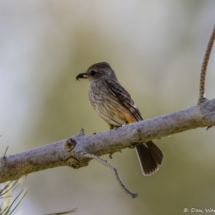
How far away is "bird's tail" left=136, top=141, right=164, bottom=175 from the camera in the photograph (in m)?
5.27

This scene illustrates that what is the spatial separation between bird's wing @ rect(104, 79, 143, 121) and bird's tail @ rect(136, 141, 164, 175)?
558 mm

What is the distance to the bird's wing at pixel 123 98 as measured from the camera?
18.4 feet

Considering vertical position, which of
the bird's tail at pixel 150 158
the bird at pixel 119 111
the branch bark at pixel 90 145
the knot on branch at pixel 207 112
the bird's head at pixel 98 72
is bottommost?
the knot on branch at pixel 207 112

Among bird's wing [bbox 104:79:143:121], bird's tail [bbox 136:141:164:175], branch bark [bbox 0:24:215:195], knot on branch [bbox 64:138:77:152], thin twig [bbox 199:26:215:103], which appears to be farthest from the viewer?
bird's wing [bbox 104:79:143:121]

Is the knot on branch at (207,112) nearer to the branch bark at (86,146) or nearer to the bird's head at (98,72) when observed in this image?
the branch bark at (86,146)

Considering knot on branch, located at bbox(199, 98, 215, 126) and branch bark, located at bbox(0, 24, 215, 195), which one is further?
branch bark, located at bbox(0, 24, 215, 195)

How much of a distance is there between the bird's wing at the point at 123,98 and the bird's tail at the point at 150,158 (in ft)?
1.83

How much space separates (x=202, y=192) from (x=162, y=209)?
2.85 feet

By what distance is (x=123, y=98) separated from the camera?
576 centimetres

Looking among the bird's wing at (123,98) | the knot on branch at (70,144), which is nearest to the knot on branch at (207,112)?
the knot on branch at (70,144)

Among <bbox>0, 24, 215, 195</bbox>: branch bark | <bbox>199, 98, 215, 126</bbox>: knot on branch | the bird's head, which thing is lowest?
<bbox>199, 98, 215, 126</bbox>: knot on branch

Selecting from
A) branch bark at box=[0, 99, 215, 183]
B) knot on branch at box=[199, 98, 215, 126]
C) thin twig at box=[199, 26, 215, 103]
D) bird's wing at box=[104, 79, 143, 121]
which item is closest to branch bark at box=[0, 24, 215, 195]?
branch bark at box=[0, 99, 215, 183]

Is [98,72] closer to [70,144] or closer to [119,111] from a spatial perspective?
[119,111]

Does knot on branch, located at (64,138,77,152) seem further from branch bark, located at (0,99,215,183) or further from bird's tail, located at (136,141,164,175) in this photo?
bird's tail, located at (136,141,164,175)
